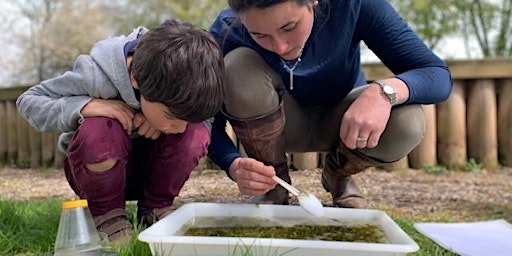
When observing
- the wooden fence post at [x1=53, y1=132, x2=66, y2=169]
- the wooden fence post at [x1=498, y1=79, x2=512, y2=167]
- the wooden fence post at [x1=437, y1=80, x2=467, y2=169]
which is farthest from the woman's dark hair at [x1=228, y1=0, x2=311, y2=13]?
the wooden fence post at [x1=53, y1=132, x2=66, y2=169]

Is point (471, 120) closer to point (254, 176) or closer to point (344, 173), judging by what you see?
point (344, 173)

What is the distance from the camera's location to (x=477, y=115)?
3.64 metres

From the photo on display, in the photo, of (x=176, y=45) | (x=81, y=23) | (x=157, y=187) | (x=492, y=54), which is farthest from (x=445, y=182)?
(x=81, y=23)

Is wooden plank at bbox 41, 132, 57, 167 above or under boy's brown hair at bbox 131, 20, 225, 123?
under

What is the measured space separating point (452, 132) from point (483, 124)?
176 mm

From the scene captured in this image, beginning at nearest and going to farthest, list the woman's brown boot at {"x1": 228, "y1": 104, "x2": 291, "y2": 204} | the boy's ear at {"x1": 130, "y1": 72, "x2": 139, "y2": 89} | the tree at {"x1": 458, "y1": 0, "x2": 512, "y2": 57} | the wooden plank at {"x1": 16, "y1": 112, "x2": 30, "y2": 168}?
the boy's ear at {"x1": 130, "y1": 72, "x2": 139, "y2": 89}, the woman's brown boot at {"x1": 228, "y1": 104, "x2": 291, "y2": 204}, the wooden plank at {"x1": 16, "y1": 112, "x2": 30, "y2": 168}, the tree at {"x1": 458, "y1": 0, "x2": 512, "y2": 57}

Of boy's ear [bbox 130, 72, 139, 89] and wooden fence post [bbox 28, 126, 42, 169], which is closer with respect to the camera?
boy's ear [bbox 130, 72, 139, 89]

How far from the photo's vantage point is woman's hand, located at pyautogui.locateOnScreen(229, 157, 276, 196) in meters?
1.40

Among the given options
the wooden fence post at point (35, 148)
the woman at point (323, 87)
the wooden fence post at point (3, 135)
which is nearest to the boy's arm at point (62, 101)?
the woman at point (323, 87)

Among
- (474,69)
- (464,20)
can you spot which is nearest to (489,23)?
(464,20)

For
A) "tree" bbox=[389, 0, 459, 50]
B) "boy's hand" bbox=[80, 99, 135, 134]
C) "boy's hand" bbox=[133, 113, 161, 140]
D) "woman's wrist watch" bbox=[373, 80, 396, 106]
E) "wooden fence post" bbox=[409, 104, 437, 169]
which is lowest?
"wooden fence post" bbox=[409, 104, 437, 169]

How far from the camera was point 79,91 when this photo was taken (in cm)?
153

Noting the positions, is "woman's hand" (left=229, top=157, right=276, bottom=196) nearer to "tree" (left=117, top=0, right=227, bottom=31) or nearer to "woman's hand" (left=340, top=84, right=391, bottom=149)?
"woman's hand" (left=340, top=84, right=391, bottom=149)

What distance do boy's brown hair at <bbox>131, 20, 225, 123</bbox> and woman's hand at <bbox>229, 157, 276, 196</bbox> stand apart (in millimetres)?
144
